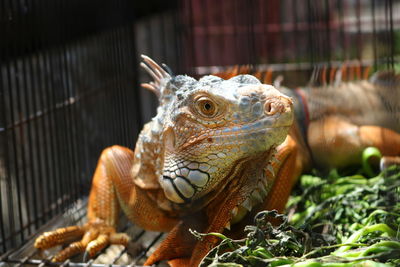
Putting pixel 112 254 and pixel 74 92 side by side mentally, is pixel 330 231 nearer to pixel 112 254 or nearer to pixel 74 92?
pixel 112 254

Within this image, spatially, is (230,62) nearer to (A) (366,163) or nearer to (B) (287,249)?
(A) (366,163)

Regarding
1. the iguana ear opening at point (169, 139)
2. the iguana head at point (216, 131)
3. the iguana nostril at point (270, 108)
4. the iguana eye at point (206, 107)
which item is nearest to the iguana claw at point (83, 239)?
the iguana head at point (216, 131)

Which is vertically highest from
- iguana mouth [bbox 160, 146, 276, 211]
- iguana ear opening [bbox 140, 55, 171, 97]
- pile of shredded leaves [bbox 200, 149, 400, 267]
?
iguana ear opening [bbox 140, 55, 171, 97]

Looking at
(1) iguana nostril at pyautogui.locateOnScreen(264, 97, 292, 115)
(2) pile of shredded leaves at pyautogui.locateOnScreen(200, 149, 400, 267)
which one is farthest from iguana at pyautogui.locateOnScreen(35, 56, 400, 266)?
(2) pile of shredded leaves at pyautogui.locateOnScreen(200, 149, 400, 267)

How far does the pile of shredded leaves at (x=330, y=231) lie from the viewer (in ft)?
9.30

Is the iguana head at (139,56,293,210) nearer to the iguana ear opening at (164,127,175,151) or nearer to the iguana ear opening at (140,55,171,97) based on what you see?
the iguana ear opening at (164,127,175,151)

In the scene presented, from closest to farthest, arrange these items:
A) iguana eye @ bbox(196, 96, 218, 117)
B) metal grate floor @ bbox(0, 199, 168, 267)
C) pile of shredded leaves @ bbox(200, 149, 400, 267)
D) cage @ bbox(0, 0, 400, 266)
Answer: pile of shredded leaves @ bbox(200, 149, 400, 267) < iguana eye @ bbox(196, 96, 218, 117) < metal grate floor @ bbox(0, 199, 168, 267) < cage @ bbox(0, 0, 400, 266)

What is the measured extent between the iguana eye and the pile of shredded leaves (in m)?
0.55

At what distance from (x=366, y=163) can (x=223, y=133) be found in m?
2.11

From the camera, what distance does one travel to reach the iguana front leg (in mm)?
3934

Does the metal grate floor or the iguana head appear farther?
the metal grate floor

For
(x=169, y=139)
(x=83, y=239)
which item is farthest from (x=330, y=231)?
(x=83, y=239)

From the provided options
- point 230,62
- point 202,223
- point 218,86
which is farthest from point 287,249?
point 230,62

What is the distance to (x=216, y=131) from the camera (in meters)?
3.10
